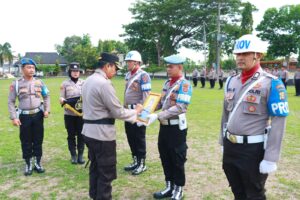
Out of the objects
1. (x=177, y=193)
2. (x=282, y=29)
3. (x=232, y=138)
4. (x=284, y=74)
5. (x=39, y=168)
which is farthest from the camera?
(x=282, y=29)

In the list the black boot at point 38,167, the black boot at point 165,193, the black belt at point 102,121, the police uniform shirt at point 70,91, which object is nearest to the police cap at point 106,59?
the black belt at point 102,121

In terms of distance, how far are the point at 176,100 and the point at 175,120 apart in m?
0.29

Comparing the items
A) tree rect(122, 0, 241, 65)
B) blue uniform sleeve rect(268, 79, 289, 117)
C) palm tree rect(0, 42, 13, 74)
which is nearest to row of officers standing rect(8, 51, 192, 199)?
blue uniform sleeve rect(268, 79, 289, 117)

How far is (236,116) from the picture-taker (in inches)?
124

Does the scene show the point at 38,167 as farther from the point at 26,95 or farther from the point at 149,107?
the point at 149,107

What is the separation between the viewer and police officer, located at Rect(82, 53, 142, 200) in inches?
149

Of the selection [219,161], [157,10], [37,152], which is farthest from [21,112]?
[157,10]

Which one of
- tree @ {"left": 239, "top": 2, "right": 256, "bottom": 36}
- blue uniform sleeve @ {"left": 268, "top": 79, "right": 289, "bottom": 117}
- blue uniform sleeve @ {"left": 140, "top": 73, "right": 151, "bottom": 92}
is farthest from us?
tree @ {"left": 239, "top": 2, "right": 256, "bottom": 36}

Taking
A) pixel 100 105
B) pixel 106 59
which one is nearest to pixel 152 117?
pixel 100 105

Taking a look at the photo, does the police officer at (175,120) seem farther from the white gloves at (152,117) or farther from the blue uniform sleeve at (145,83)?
the blue uniform sleeve at (145,83)

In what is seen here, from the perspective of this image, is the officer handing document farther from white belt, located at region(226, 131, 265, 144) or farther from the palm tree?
the palm tree

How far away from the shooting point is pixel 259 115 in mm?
3041

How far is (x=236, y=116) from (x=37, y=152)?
410 centimetres

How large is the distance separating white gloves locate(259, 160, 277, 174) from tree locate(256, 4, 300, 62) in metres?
62.9
